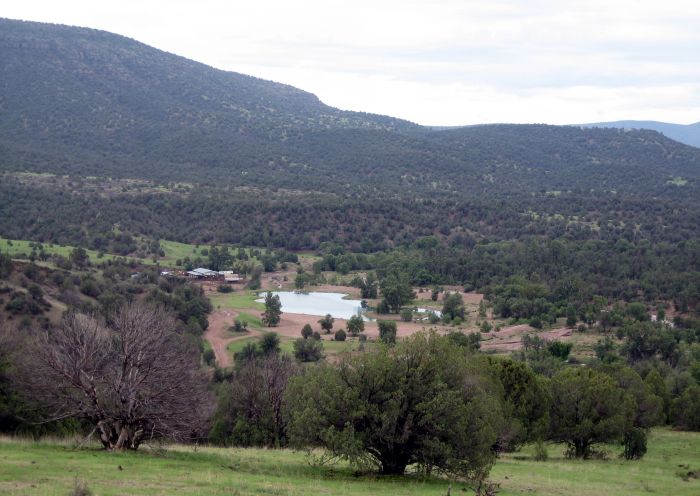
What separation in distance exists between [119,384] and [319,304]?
63824 mm

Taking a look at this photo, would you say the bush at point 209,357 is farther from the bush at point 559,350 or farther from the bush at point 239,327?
the bush at point 559,350

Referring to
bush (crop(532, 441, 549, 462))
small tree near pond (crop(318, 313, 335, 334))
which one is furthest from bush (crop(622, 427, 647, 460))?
small tree near pond (crop(318, 313, 335, 334))

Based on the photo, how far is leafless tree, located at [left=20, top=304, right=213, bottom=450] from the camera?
21.4m

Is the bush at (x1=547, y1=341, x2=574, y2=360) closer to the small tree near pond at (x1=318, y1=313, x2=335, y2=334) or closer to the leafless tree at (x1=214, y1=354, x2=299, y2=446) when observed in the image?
the small tree near pond at (x1=318, y1=313, x2=335, y2=334)

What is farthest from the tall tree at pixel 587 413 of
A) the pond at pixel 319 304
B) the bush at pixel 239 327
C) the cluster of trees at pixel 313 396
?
the pond at pixel 319 304

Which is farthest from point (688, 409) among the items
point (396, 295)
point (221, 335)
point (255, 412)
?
point (396, 295)

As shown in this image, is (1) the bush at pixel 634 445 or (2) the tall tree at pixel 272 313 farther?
(2) the tall tree at pixel 272 313

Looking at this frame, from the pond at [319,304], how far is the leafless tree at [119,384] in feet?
175

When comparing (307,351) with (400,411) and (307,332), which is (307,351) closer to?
(307,332)

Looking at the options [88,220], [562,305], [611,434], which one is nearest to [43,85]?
[88,220]

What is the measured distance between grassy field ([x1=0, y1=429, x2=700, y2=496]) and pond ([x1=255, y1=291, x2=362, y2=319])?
50.9 meters

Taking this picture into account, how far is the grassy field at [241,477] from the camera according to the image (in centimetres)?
1683

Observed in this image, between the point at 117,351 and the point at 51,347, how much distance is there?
211 cm

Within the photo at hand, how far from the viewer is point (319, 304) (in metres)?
85.1
